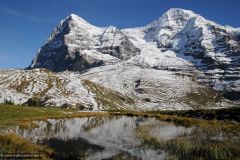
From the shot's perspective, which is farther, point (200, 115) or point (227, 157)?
point (200, 115)

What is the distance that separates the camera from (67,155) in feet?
117

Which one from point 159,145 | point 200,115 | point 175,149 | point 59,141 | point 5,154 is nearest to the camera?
point 5,154

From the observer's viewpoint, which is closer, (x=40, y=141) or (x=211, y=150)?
(x=211, y=150)

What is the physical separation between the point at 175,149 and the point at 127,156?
19.8 ft

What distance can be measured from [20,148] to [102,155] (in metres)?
8.11

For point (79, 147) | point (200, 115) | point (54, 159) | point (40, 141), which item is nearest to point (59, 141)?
point (40, 141)

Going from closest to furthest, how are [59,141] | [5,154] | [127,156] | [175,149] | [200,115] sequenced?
[5,154]
[127,156]
[175,149]
[59,141]
[200,115]

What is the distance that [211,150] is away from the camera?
37062mm

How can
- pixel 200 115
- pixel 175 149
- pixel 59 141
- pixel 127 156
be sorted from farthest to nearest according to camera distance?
pixel 200 115
pixel 59 141
pixel 175 149
pixel 127 156

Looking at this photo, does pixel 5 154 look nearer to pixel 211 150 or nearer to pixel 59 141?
Answer: pixel 59 141

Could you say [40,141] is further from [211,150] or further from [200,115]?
[200,115]

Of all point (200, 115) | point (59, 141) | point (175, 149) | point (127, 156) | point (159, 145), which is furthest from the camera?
point (200, 115)

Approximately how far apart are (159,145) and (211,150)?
6743 mm

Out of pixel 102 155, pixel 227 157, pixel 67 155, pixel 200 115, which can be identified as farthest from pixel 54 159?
pixel 200 115
